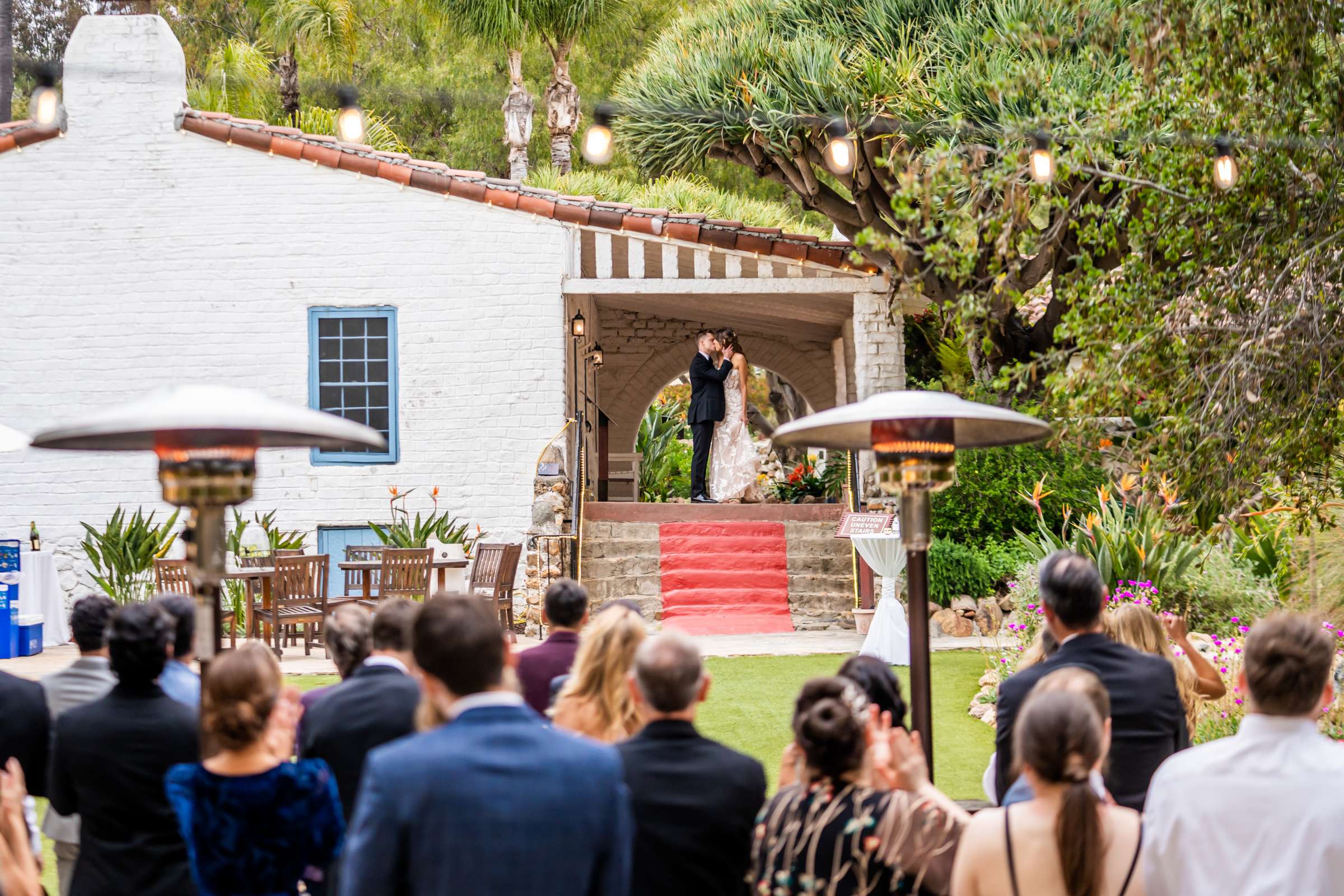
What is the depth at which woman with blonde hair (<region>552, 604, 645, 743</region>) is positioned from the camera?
380 centimetres

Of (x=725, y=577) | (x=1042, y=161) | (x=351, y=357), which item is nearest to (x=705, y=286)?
(x=725, y=577)

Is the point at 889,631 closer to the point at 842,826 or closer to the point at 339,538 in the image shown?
the point at 339,538

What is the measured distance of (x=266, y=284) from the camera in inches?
543

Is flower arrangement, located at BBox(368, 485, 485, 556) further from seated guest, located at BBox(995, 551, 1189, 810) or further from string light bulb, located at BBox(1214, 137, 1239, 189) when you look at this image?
seated guest, located at BBox(995, 551, 1189, 810)

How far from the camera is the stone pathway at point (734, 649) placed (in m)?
10.4

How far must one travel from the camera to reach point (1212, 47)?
640cm

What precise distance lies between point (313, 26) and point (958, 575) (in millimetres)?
14944

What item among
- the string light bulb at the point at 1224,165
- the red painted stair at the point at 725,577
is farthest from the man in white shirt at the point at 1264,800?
the red painted stair at the point at 725,577

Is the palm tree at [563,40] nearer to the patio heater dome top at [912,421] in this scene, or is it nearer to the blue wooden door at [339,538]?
the blue wooden door at [339,538]

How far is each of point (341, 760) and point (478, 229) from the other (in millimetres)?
10788

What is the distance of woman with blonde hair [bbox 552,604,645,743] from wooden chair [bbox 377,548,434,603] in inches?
281

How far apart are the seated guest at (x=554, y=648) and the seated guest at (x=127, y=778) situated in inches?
53.0

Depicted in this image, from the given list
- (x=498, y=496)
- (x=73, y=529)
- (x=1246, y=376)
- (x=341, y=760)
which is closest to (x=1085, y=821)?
(x=341, y=760)

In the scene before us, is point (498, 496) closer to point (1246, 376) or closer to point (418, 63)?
point (1246, 376)
